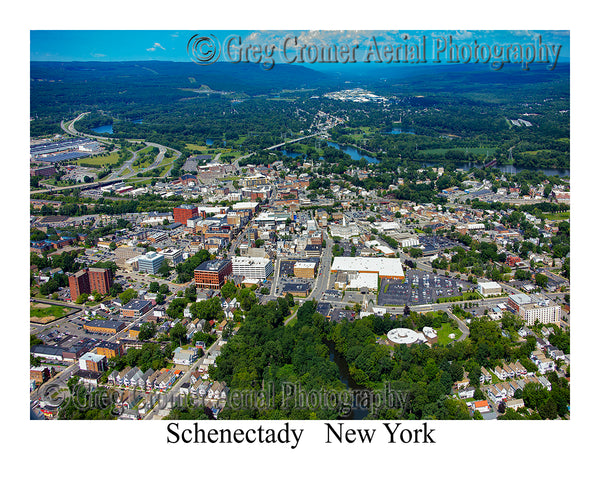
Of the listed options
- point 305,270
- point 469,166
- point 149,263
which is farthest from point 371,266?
point 469,166

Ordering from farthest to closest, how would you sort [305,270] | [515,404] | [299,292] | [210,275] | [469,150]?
[469,150], [305,270], [210,275], [299,292], [515,404]

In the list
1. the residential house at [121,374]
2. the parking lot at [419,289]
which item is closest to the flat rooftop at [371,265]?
the parking lot at [419,289]

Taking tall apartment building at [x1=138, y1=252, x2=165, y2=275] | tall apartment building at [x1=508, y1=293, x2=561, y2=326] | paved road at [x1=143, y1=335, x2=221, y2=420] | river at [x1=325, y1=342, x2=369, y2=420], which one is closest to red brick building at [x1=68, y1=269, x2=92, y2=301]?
tall apartment building at [x1=138, y1=252, x2=165, y2=275]

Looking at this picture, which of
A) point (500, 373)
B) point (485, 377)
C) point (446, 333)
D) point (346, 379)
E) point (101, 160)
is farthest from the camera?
point (101, 160)

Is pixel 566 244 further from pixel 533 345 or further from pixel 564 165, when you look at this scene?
pixel 564 165

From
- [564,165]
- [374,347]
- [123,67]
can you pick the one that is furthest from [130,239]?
[123,67]

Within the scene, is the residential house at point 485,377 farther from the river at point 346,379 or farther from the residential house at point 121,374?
the residential house at point 121,374

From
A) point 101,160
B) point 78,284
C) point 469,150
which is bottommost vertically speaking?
point 78,284

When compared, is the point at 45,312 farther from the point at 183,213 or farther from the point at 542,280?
the point at 542,280
